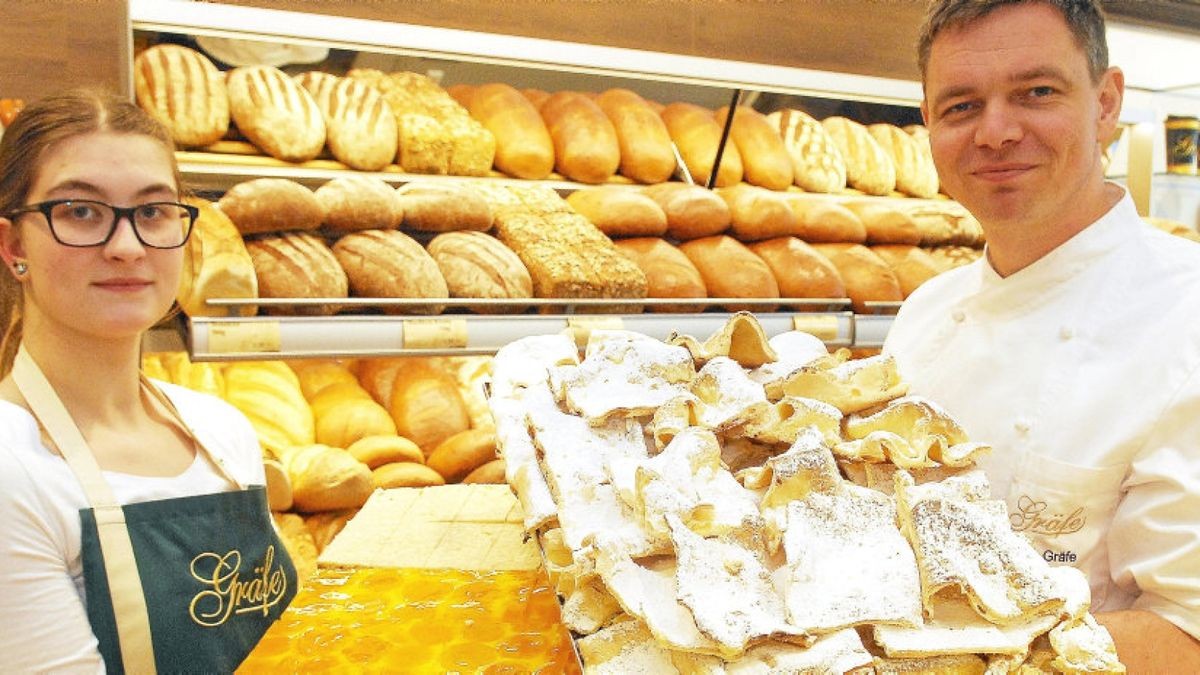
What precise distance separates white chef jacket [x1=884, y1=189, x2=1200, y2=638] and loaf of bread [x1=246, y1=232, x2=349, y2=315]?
1372mm

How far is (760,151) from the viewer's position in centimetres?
313

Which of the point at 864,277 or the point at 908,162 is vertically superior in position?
the point at 908,162

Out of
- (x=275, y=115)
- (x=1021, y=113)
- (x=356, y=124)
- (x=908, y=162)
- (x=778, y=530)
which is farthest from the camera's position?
(x=908, y=162)

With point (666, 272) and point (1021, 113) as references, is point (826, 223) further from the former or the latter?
point (1021, 113)

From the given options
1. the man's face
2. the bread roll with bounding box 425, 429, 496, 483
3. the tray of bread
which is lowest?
the bread roll with bounding box 425, 429, 496, 483

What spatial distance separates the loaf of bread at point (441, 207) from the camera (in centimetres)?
246

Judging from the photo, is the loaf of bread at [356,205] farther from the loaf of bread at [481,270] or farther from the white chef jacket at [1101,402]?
the white chef jacket at [1101,402]

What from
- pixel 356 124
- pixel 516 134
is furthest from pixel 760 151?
pixel 356 124

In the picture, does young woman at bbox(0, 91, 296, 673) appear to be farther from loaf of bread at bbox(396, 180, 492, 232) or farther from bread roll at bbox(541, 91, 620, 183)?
bread roll at bbox(541, 91, 620, 183)

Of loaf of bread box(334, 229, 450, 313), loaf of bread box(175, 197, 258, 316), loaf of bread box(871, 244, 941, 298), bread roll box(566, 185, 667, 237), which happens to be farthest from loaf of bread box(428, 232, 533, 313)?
loaf of bread box(871, 244, 941, 298)

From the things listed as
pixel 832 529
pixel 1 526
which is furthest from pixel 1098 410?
pixel 1 526

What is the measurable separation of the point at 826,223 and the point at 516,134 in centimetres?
103

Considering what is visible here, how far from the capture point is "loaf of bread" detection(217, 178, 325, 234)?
7.23 feet

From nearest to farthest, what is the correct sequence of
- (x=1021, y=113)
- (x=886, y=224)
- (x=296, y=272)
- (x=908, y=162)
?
(x=1021, y=113)
(x=296, y=272)
(x=886, y=224)
(x=908, y=162)
